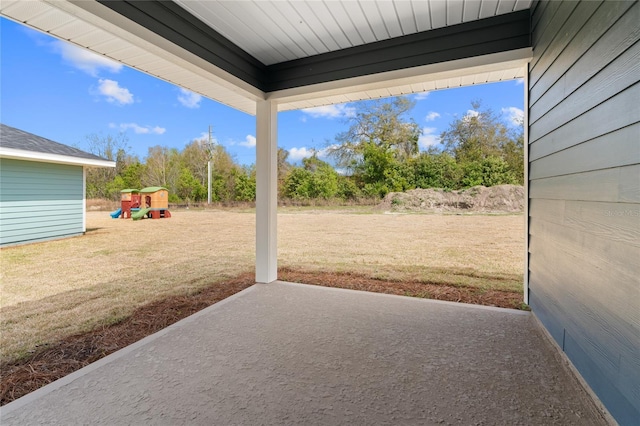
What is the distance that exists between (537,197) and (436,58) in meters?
1.40

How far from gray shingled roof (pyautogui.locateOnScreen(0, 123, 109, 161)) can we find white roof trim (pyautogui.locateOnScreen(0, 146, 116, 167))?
43 millimetres

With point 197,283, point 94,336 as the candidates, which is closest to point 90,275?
point 197,283

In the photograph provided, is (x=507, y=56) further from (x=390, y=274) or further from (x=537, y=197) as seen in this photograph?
(x=390, y=274)

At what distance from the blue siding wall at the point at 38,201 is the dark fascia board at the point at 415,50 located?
379 cm

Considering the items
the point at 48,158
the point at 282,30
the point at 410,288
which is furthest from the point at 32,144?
the point at 410,288

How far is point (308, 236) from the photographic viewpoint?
204 inches

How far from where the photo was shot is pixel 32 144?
3969mm

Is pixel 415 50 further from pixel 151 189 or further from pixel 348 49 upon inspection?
pixel 151 189

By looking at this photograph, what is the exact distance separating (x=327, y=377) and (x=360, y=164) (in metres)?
3.93

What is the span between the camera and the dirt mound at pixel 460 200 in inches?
161

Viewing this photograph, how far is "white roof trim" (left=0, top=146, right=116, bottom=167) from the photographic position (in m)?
3.67

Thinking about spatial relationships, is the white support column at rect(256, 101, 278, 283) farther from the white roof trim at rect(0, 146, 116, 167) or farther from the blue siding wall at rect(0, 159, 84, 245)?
the blue siding wall at rect(0, 159, 84, 245)

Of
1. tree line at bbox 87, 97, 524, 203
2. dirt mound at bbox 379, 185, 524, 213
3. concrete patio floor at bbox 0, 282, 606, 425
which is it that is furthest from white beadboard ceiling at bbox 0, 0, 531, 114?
concrete patio floor at bbox 0, 282, 606, 425

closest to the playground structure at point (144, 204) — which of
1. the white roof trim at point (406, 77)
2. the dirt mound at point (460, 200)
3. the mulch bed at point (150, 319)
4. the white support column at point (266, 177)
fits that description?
the mulch bed at point (150, 319)
